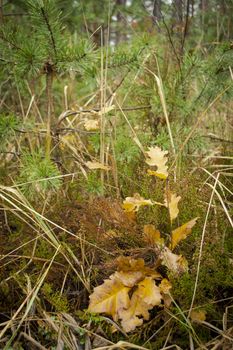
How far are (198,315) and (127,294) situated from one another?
248mm

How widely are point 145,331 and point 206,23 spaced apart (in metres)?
3.09

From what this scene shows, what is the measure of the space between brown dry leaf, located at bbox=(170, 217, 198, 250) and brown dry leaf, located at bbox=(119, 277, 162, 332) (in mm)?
157

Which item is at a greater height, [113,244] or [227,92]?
[227,92]

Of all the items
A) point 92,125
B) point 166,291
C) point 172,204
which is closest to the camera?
point 166,291

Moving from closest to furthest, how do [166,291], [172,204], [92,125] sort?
[166,291]
[172,204]
[92,125]

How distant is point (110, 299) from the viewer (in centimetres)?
130

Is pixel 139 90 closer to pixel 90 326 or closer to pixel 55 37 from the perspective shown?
pixel 55 37

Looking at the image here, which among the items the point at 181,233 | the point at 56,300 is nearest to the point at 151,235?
the point at 181,233

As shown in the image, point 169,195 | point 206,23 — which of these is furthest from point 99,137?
point 206,23

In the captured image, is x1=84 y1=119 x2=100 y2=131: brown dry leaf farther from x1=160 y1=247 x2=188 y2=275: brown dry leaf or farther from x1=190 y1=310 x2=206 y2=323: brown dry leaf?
x1=190 y1=310 x2=206 y2=323: brown dry leaf

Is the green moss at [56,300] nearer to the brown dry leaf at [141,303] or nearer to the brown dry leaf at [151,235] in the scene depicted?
the brown dry leaf at [141,303]

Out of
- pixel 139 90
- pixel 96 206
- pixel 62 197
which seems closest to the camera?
pixel 96 206

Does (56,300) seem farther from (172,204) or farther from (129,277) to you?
(172,204)

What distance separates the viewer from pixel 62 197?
1.86 metres
